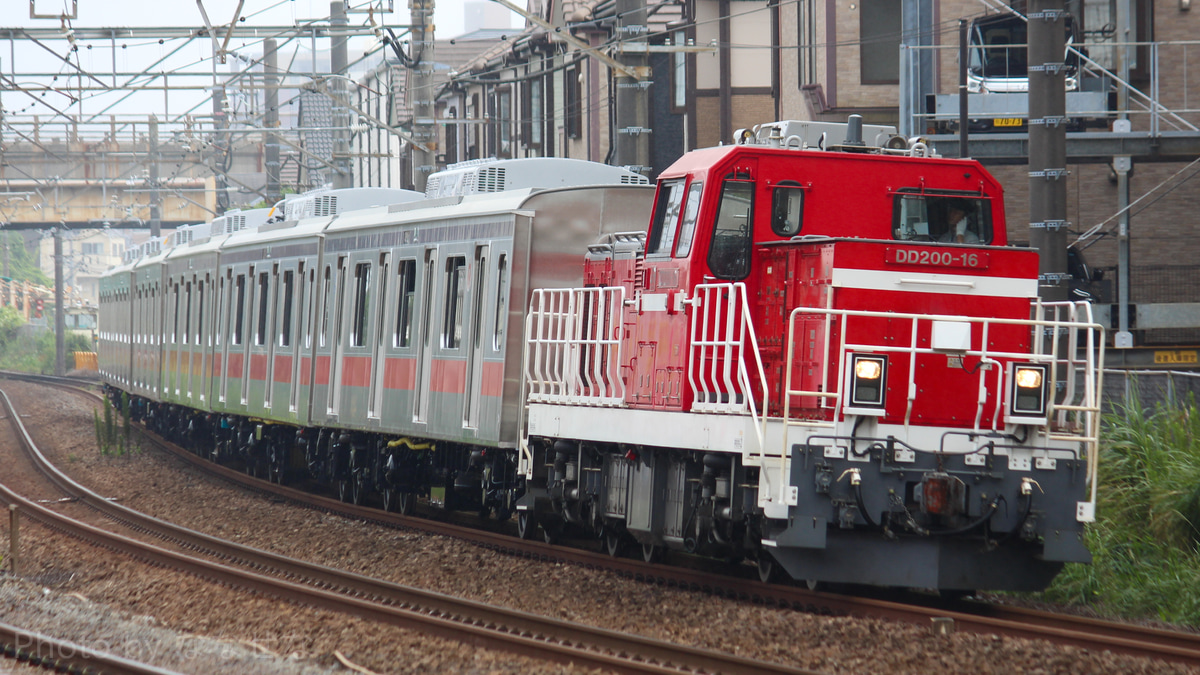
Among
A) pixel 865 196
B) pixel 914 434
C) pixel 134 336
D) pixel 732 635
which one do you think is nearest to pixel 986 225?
pixel 865 196

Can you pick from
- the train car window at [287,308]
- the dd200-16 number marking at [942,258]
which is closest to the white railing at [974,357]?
the dd200-16 number marking at [942,258]

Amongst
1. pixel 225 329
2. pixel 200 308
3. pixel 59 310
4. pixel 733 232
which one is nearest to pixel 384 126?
pixel 225 329

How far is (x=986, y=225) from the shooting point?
10.6 meters

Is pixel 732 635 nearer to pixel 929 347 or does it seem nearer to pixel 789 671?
pixel 789 671

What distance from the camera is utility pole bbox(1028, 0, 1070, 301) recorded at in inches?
501

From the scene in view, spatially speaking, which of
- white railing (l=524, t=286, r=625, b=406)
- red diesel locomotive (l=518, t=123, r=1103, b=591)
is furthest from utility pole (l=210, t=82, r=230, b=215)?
red diesel locomotive (l=518, t=123, r=1103, b=591)

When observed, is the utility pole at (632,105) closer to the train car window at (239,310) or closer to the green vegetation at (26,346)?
the train car window at (239,310)

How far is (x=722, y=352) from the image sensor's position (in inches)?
404

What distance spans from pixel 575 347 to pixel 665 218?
5.13 feet

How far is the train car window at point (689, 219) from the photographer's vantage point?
1055cm

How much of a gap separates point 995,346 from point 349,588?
5874mm

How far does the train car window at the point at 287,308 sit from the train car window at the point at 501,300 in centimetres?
700

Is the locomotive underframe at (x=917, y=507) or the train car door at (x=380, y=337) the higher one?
the train car door at (x=380, y=337)

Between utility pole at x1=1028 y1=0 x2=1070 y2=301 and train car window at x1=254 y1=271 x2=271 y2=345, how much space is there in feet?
40.1
